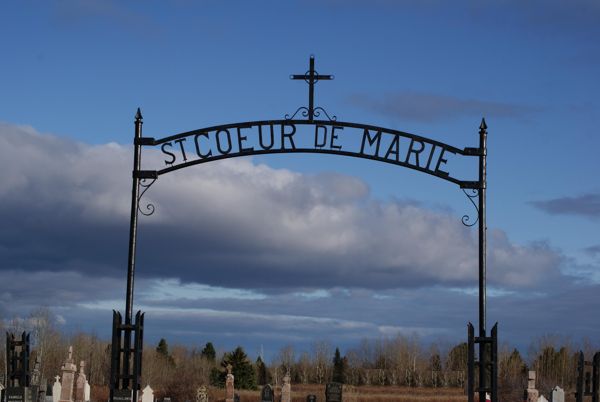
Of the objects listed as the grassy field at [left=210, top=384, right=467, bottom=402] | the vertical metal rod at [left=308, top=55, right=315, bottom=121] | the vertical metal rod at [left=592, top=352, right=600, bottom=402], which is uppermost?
the vertical metal rod at [left=308, top=55, right=315, bottom=121]

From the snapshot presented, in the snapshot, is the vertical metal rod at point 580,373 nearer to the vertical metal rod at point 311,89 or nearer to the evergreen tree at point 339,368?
the vertical metal rod at point 311,89

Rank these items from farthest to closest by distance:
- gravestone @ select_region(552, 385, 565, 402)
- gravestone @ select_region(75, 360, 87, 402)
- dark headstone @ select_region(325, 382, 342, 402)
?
gravestone @ select_region(75, 360, 87, 402) → dark headstone @ select_region(325, 382, 342, 402) → gravestone @ select_region(552, 385, 565, 402)

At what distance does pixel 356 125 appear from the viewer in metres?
18.8

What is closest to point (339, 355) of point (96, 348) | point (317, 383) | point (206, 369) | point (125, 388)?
point (317, 383)

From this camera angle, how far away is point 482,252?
18328 mm

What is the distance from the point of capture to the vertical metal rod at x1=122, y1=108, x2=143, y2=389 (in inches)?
727

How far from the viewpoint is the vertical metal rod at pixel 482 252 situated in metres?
18.0

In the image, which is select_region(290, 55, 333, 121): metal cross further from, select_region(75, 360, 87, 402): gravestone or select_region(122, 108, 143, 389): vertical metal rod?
select_region(75, 360, 87, 402): gravestone

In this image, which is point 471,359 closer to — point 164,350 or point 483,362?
point 483,362

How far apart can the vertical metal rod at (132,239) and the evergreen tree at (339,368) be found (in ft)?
214

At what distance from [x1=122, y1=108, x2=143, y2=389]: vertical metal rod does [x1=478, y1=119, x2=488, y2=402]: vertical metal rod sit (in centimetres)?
637

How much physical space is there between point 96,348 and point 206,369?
9500 millimetres

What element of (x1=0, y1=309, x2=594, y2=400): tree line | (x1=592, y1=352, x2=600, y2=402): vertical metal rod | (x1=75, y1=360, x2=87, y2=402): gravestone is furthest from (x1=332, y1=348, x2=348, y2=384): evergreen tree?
(x1=592, y1=352, x2=600, y2=402): vertical metal rod

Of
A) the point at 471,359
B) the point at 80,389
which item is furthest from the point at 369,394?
the point at 471,359
